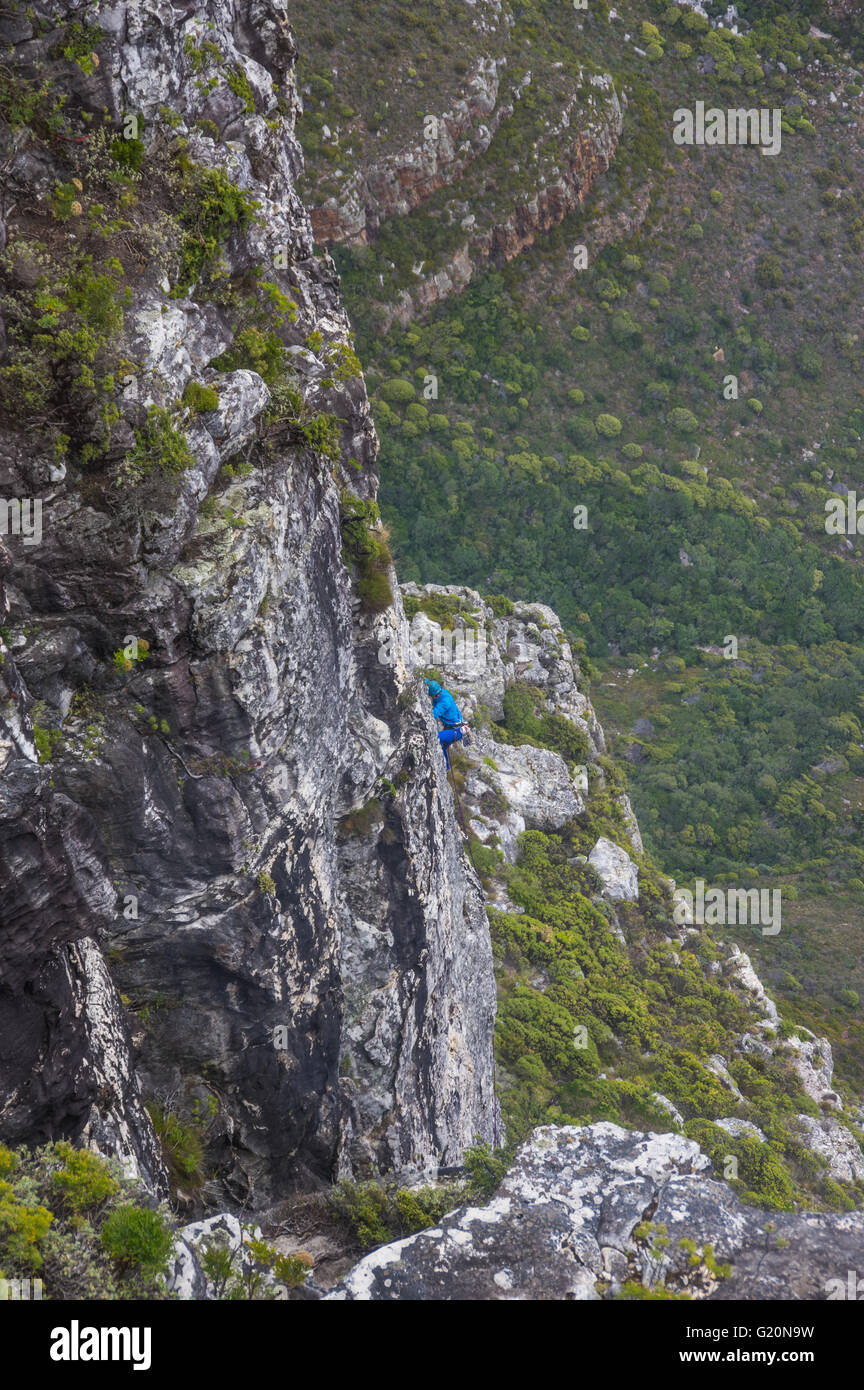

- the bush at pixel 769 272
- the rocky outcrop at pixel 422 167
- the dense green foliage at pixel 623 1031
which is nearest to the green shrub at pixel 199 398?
the dense green foliage at pixel 623 1031

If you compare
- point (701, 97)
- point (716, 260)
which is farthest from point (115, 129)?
point (701, 97)

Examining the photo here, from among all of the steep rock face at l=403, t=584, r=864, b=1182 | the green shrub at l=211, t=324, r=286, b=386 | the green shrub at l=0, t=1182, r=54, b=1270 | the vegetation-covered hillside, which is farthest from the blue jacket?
the vegetation-covered hillside

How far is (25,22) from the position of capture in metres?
11.7

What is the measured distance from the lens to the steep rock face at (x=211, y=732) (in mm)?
11367

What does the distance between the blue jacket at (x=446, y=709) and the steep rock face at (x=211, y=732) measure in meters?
5.08

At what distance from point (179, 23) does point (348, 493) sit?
7204 millimetres

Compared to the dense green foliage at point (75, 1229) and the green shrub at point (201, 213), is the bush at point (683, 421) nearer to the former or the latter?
the green shrub at point (201, 213)

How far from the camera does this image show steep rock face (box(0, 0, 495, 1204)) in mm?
11367

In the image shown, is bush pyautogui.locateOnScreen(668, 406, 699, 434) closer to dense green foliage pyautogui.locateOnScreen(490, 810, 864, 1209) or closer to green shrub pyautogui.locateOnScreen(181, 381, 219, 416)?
dense green foliage pyautogui.locateOnScreen(490, 810, 864, 1209)

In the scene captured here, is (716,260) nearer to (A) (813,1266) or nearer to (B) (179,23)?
(B) (179,23)

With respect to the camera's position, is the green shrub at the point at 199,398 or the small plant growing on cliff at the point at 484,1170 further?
the small plant growing on cliff at the point at 484,1170

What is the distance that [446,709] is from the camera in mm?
24047

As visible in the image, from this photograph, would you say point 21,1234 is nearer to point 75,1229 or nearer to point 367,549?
point 75,1229

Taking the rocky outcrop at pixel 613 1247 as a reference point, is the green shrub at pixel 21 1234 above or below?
above
